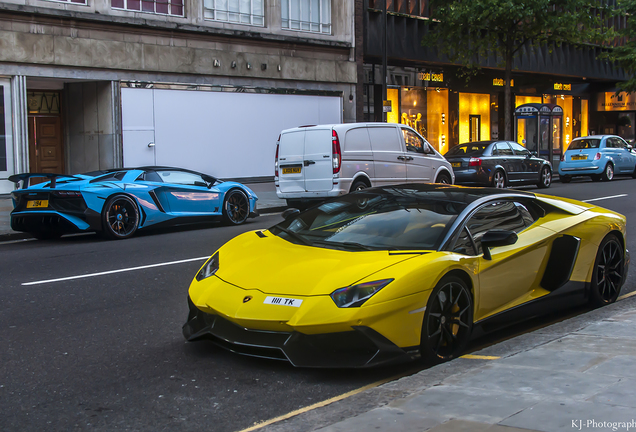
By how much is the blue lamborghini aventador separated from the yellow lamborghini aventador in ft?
20.2

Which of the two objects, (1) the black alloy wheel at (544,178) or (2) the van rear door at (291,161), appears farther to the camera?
(1) the black alloy wheel at (544,178)

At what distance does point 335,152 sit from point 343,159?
0.24 m

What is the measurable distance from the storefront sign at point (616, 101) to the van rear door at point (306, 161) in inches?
1334

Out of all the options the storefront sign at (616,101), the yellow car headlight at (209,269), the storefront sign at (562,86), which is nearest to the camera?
the yellow car headlight at (209,269)

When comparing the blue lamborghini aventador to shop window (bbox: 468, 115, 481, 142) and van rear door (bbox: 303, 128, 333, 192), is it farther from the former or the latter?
shop window (bbox: 468, 115, 481, 142)

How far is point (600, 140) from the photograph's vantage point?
85.9ft

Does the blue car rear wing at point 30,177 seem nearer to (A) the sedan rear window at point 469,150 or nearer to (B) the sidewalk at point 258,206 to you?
(B) the sidewalk at point 258,206

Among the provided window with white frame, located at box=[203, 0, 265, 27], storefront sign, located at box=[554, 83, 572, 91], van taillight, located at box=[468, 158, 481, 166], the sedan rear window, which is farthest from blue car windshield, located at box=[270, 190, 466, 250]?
storefront sign, located at box=[554, 83, 572, 91]

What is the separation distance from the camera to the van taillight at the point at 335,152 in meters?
15.0

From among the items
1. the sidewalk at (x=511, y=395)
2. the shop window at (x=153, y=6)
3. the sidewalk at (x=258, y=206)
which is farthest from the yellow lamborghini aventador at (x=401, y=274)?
the shop window at (x=153, y=6)

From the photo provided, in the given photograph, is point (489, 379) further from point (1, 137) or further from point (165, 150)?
point (165, 150)

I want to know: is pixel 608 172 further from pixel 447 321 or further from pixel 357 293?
pixel 357 293

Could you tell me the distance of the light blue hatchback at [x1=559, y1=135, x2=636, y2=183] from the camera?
25.7m

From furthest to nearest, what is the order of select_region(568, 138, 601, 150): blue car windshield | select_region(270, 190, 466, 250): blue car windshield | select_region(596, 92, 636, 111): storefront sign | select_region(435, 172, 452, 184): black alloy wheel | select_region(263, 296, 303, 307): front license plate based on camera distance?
select_region(596, 92, 636, 111): storefront sign, select_region(568, 138, 601, 150): blue car windshield, select_region(435, 172, 452, 184): black alloy wheel, select_region(270, 190, 466, 250): blue car windshield, select_region(263, 296, 303, 307): front license plate
